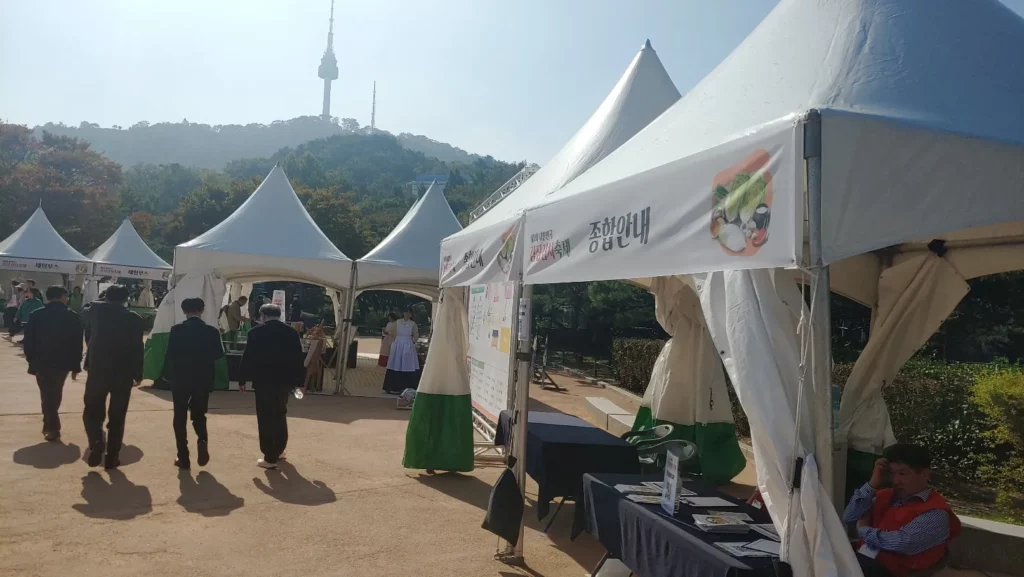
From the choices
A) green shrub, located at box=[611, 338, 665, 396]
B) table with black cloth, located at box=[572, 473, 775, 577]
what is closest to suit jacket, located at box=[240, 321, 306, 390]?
table with black cloth, located at box=[572, 473, 775, 577]

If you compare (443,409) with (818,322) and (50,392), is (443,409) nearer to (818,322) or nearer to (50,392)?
(50,392)

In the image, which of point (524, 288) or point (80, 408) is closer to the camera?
point (524, 288)

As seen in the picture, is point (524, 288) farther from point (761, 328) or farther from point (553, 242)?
point (761, 328)

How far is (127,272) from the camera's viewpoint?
21172 millimetres

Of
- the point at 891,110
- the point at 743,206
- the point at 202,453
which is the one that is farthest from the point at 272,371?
the point at 891,110

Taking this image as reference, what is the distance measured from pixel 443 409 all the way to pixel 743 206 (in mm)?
4871

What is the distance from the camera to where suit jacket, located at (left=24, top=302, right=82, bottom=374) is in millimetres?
6820

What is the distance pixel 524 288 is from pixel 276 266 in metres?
8.94

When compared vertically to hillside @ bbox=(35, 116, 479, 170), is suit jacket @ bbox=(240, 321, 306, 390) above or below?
below

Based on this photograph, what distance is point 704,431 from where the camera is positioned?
691cm

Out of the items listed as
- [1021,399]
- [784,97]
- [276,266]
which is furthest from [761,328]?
[276,266]

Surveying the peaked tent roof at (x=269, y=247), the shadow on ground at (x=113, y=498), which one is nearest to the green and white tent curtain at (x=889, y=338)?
the shadow on ground at (x=113, y=498)

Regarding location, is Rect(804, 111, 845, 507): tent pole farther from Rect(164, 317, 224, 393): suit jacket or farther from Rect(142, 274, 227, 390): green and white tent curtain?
Rect(142, 274, 227, 390): green and white tent curtain

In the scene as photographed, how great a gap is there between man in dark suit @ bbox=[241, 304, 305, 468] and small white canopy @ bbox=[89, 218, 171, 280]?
1648 cm
